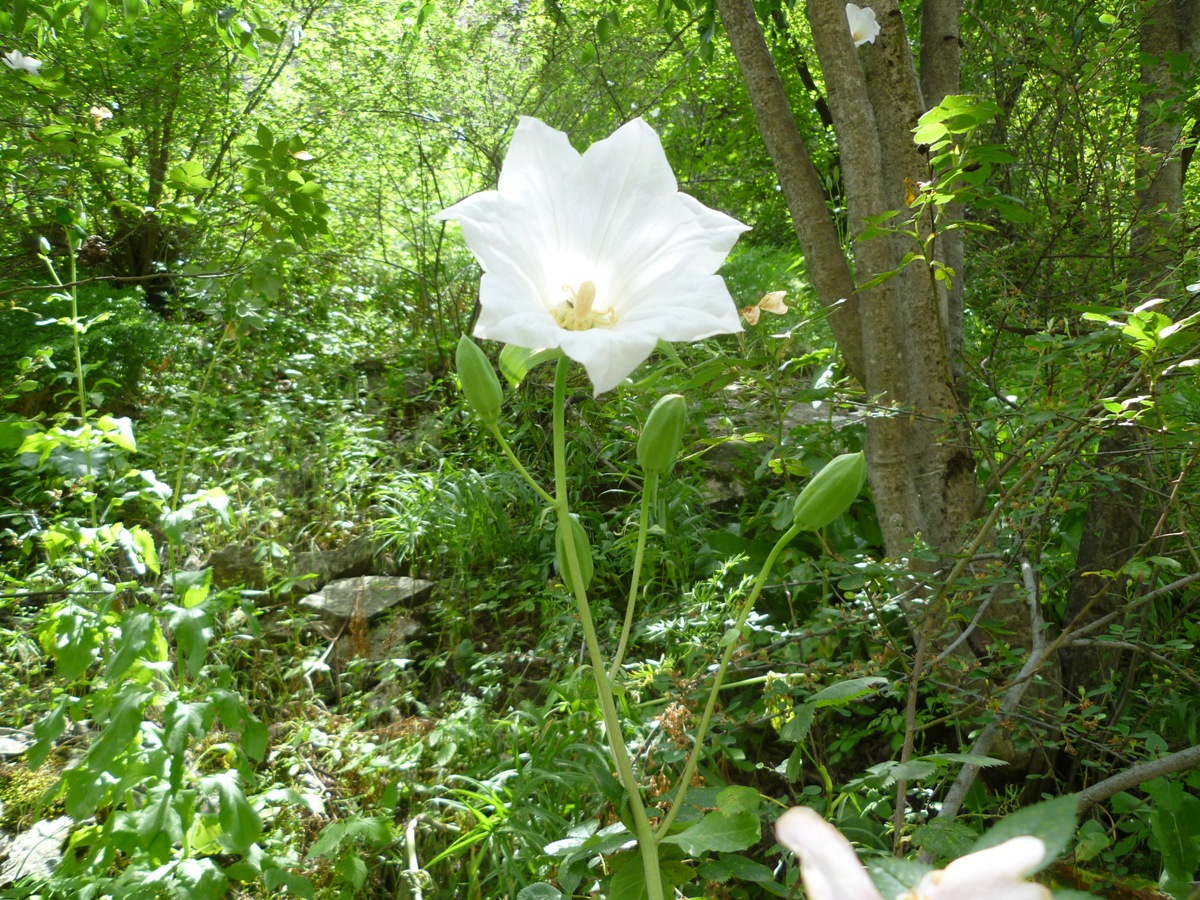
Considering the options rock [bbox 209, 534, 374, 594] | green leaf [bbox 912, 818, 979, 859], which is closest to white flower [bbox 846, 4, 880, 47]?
green leaf [bbox 912, 818, 979, 859]

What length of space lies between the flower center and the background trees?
1.43 ft

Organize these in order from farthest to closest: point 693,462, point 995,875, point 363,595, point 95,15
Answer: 1. point 363,595
2. point 693,462
3. point 95,15
4. point 995,875

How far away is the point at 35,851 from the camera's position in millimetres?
1751

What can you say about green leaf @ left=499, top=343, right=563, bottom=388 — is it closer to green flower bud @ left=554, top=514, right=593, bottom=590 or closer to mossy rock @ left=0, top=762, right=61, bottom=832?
green flower bud @ left=554, top=514, right=593, bottom=590

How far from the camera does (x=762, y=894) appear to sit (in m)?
1.44

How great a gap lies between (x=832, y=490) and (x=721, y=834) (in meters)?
0.33

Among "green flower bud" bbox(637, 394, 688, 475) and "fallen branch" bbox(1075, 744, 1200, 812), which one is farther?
"fallen branch" bbox(1075, 744, 1200, 812)

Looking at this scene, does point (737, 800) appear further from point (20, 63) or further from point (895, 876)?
point (20, 63)

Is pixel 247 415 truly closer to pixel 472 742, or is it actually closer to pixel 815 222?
pixel 472 742

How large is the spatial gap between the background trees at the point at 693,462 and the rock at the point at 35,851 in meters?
0.14

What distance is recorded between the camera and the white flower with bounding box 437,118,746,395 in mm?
558

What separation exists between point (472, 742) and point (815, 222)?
5.06 feet

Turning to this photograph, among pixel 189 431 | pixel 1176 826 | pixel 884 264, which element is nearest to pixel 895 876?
pixel 1176 826

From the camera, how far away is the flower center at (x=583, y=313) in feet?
2.49
